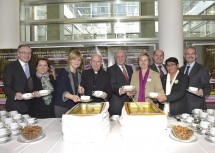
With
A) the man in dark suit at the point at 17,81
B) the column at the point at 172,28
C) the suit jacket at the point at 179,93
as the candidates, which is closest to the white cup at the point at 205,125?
the suit jacket at the point at 179,93

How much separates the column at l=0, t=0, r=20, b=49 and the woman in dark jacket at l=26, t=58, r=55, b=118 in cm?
225

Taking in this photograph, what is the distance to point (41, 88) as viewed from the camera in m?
2.97

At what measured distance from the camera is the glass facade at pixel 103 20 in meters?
5.45

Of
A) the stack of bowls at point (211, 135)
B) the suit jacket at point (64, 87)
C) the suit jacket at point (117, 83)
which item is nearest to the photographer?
the stack of bowls at point (211, 135)

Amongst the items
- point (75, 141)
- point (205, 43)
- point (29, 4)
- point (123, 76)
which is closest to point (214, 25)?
point (205, 43)

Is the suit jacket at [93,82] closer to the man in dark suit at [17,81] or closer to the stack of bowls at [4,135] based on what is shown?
the man in dark suit at [17,81]

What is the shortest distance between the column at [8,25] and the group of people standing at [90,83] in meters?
1.99

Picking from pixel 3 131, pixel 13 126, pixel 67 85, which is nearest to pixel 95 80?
pixel 67 85

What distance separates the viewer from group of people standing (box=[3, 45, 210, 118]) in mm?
2785

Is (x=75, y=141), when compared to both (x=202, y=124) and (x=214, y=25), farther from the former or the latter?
(x=214, y=25)

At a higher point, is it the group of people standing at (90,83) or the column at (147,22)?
the column at (147,22)

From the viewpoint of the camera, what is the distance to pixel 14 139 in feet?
6.07

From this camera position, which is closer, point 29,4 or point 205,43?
point 205,43

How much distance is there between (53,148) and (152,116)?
77cm
